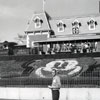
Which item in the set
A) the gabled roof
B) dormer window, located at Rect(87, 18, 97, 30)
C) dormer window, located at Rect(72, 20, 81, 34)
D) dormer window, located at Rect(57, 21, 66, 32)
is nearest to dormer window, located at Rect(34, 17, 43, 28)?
the gabled roof

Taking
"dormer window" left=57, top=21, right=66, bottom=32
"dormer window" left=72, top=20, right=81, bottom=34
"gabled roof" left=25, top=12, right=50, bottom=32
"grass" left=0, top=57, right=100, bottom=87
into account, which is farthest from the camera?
"dormer window" left=57, top=21, right=66, bottom=32

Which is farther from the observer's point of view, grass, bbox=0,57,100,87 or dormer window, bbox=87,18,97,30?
dormer window, bbox=87,18,97,30

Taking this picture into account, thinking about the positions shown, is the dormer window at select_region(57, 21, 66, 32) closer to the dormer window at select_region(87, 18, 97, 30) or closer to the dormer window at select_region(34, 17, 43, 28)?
the dormer window at select_region(34, 17, 43, 28)

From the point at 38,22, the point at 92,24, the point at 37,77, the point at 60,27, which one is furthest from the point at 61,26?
the point at 37,77

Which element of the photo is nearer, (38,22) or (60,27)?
(60,27)

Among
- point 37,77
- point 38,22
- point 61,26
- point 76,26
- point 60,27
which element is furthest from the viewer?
point 38,22

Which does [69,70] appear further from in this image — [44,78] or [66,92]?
[66,92]

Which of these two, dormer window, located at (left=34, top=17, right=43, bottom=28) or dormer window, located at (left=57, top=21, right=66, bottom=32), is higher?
dormer window, located at (left=34, top=17, right=43, bottom=28)

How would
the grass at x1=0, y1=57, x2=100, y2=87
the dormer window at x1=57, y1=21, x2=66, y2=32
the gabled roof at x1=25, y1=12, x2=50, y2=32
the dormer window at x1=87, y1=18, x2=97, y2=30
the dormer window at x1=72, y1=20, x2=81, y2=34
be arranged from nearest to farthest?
the grass at x1=0, y1=57, x2=100, y2=87 → the dormer window at x1=87, y1=18, x2=97, y2=30 → the dormer window at x1=72, y1=20, x2=81, y2=34 → the gabled roof at x1=25, y1=12, x2=50, y2=32 → the dormer window at x1=57, y1=21, x2=66, y2=32

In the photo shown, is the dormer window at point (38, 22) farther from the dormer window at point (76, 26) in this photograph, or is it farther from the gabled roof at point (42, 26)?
the dormer window at point (76, 26)

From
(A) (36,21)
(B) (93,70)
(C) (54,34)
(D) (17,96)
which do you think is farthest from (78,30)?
(D) (17,96)

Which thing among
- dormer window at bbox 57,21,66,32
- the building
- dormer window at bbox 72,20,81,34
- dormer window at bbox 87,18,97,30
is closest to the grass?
the building

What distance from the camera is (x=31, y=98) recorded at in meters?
19.5

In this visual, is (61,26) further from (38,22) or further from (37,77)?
(37,77)
